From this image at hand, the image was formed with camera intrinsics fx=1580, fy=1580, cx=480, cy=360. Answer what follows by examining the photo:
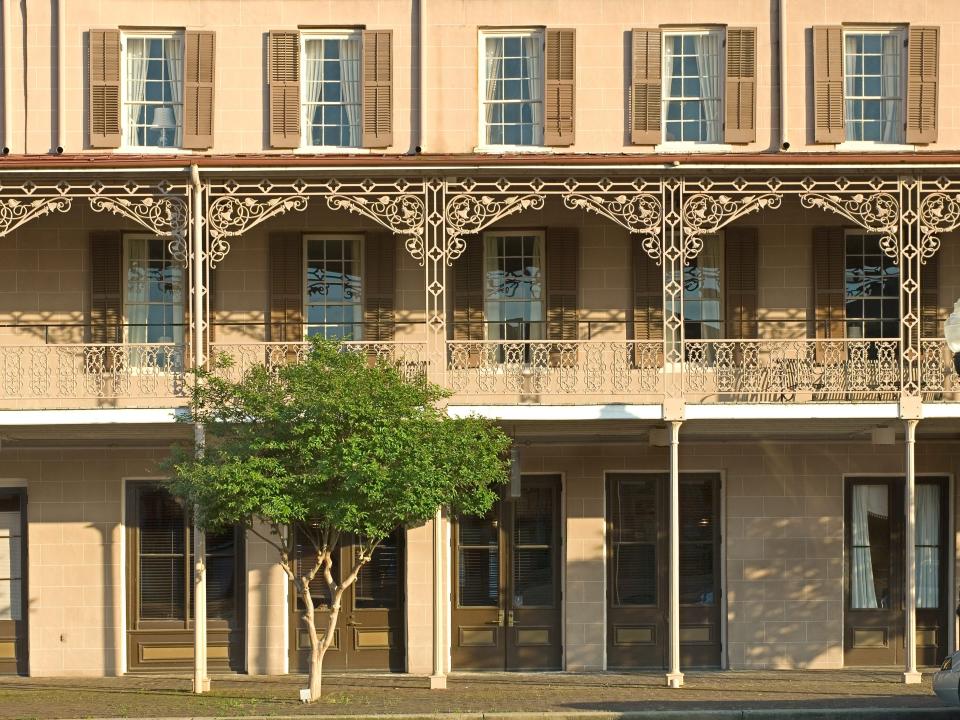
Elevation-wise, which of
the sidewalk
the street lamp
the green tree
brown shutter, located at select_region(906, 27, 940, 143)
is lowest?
the sidewalk

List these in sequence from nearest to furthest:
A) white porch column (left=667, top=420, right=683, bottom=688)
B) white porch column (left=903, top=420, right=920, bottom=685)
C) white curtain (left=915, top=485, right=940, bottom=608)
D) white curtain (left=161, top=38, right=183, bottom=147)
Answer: white porch column (left=903, top=420, right=920, bottom=685) → white porch column (left=667, top=420, right=683, bottom=688) → white curtain (left=161, top=38, right=183, bottom=147) → white curtain (left=915, top=485, right=940, bottom=608)

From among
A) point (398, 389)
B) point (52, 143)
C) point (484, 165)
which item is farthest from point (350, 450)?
point (52, 143)

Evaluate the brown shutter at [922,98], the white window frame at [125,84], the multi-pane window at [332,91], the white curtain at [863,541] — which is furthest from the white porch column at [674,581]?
the white window frame at [125,84]

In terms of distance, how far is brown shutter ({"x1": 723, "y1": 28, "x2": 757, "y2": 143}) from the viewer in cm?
2114

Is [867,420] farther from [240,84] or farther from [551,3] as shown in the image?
[240,84]

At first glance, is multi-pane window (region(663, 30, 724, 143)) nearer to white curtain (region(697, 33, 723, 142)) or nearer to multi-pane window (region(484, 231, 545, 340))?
white curtain (region(697, 33, 723, 142))

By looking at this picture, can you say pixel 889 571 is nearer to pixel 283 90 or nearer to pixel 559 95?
pixel 559 95

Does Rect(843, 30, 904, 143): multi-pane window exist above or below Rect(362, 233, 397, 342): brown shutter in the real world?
above

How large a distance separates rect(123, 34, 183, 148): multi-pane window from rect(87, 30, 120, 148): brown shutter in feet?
0.79

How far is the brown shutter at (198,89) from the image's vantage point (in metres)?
21.1

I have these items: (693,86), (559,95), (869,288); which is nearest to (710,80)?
(693,86)

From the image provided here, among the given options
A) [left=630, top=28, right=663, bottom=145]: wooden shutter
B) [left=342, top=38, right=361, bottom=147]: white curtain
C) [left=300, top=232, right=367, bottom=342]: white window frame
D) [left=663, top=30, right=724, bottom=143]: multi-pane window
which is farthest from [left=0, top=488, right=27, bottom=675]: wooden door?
[left=663, top=30, right=724, bottom=143]: multi-pane window

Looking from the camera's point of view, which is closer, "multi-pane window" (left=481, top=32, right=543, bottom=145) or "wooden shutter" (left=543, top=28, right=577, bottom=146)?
"wooden shutter" (left=543, top=28, right=577, bottom=146)

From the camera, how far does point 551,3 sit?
21.5 m
